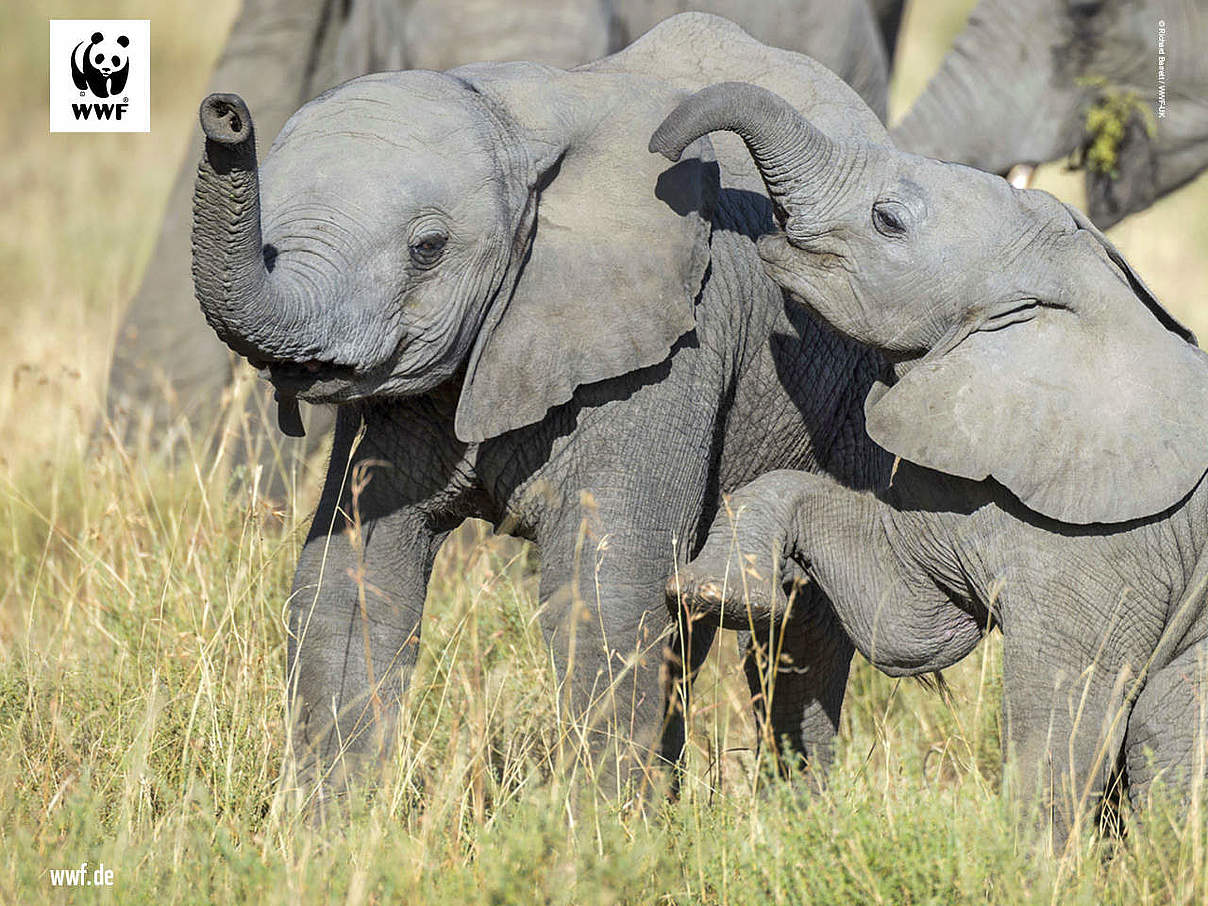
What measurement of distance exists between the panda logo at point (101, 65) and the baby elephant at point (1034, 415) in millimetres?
2534

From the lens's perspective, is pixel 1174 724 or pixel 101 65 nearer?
pixel 1174 724

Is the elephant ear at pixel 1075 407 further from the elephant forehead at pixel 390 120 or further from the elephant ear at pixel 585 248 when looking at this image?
the elephant forehead at pixel 390 120

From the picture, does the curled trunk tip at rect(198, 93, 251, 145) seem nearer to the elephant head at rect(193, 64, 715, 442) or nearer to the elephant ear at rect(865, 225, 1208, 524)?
the elephant head at rect(193, 64, 715, 442)

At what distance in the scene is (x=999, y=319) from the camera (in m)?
4.09

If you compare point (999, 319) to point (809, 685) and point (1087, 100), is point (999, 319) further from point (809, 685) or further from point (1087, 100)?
point (1087, 100)

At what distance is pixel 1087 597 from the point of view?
4102 mm

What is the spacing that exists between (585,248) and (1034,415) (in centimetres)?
102

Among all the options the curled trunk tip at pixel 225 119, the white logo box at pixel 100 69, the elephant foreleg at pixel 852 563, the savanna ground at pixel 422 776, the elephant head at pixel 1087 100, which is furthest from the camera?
the elephant head at pixel 1087 100

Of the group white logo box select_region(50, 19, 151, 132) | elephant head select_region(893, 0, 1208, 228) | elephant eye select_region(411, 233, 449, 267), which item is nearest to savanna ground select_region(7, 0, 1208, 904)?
elephant eye select_region(411, 233, 449, 267)

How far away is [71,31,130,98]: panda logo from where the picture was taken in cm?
596

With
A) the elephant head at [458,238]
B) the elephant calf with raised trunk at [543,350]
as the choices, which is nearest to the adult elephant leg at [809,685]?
the elephant calf with raised trunk at [543,350]

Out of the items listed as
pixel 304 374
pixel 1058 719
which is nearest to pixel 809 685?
pixel 1058 719

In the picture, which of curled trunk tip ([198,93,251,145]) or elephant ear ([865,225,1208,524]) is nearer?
curled trunk tip ([198,93,251,145])

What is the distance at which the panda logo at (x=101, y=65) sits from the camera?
596cm
